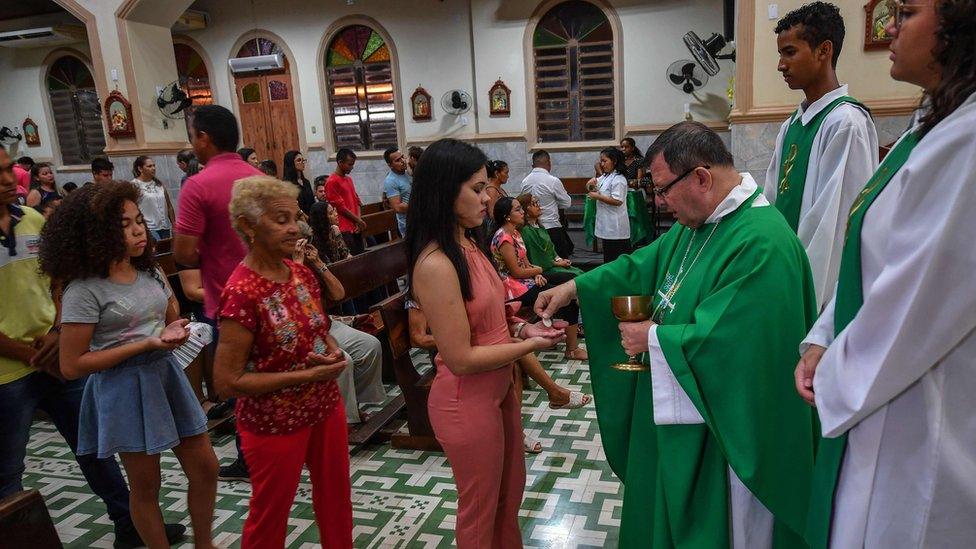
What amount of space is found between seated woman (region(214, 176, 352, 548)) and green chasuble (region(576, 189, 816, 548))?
1.03m

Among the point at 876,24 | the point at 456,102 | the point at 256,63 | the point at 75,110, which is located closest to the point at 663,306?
the point at 876,24

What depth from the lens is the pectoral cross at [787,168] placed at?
9.29 ft

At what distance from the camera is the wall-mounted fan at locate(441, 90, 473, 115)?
10.3 m

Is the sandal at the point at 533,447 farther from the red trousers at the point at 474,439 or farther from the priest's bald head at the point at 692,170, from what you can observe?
the priest's bald head at the point at 692,170

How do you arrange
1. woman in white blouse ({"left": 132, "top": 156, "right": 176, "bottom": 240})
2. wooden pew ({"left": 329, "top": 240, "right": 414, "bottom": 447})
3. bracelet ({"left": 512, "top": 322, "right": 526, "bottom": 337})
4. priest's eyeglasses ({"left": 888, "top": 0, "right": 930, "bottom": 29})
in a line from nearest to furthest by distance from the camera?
1. priest's eyeglasses ({"left": 888, "top": 0, "right": 930, "bottom": 29})
2. bracelet ({"left": 512, "top": 322, "right": 526, "bottom": 337})
3. wooden pew ({"left": 329, "top": 240, "right": 414, "bottom": 447})
4. woman in white blouse ({"left": 132, "top": 156, "right": 176, "bottom": 240})

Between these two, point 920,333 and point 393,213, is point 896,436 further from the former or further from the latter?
point 393,213

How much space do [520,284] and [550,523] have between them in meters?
1.88

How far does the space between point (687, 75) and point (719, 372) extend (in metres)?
8.65

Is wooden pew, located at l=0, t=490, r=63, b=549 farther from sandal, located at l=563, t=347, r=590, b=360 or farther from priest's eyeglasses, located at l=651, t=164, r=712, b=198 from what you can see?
sandal, located at l=563, t=347, r=590, b=360

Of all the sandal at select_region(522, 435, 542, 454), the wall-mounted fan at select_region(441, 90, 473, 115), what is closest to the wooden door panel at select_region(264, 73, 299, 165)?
the wall-mounted fan at select_region(441, 90, 473, 115)

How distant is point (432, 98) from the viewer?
10641 mm

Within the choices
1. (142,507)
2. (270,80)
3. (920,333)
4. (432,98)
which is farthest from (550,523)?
(270,80)

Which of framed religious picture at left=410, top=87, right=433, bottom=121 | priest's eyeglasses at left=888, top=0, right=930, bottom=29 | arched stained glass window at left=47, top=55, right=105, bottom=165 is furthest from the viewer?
arched stained glass window at left=47, top=55, right=105, bottom=165

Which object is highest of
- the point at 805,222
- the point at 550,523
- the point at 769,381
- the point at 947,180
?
the point at 947,180
